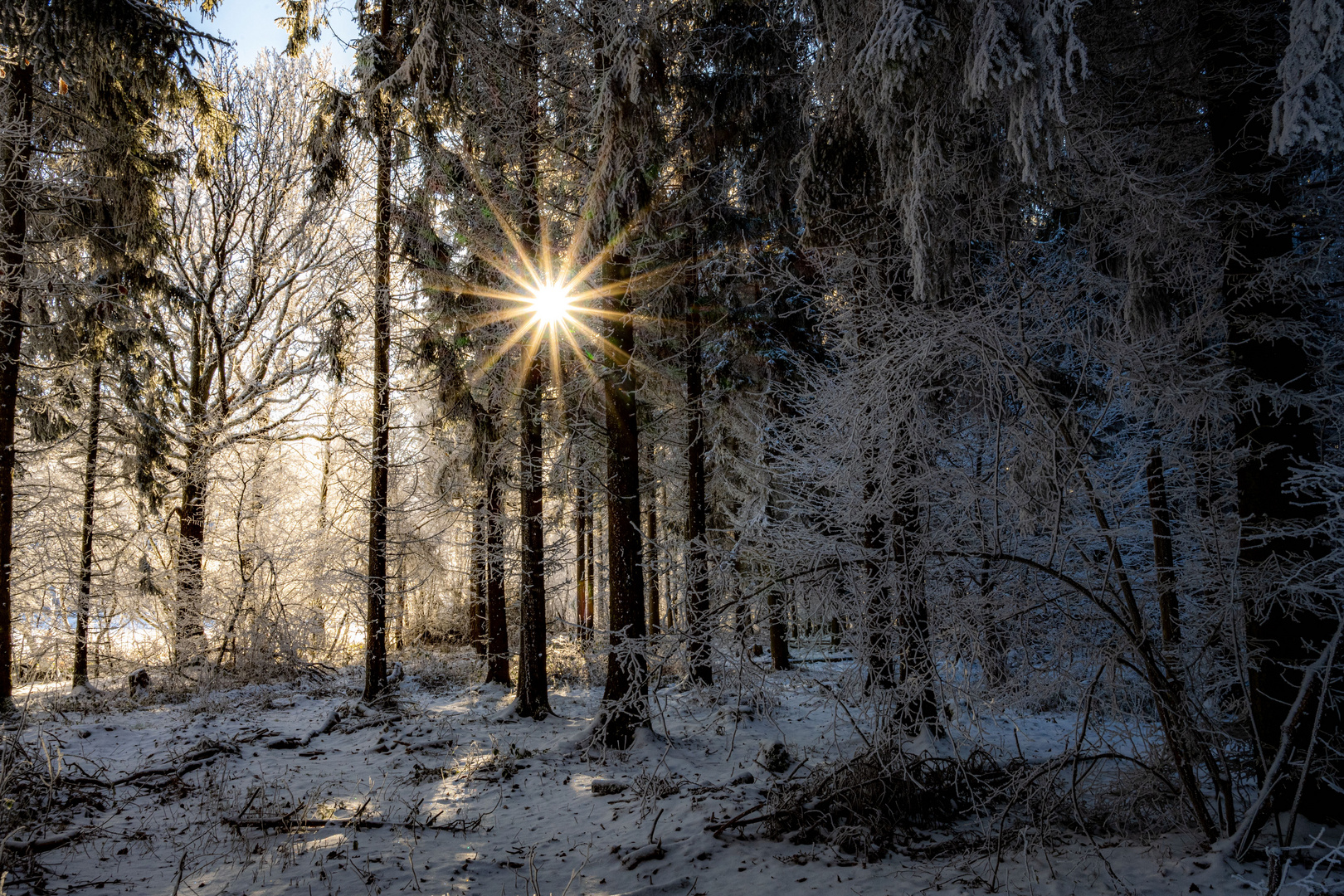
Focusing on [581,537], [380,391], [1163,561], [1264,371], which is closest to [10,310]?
[380,391]

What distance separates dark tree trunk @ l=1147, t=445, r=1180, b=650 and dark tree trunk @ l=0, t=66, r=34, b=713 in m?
14.0

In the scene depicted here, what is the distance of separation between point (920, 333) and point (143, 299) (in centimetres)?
1401

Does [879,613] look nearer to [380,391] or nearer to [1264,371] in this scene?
[1264,371]

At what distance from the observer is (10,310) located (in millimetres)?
9328

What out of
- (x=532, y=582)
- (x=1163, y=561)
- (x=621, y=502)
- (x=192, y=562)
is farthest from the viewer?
(x=192, y=562)

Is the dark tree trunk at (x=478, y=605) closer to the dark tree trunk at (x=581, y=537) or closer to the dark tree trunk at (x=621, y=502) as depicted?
the dark tree trunk at (x=581, y=537)

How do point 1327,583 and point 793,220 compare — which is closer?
point 1327,583

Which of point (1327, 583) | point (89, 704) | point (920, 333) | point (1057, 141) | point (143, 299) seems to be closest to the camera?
point (1057, 141)

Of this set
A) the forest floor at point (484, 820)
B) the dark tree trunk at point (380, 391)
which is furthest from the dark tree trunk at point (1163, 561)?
the dark tree trunk at point (380, 391)

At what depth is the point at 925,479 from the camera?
5508 mm

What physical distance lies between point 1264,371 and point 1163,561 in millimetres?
3399

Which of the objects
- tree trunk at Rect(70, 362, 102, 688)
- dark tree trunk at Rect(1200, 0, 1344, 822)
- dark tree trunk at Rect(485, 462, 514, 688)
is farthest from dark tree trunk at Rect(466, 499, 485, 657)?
dark tree trunk at Rect(1200, 0, 1344, 822)

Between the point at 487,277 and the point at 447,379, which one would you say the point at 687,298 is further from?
the point at 447,379

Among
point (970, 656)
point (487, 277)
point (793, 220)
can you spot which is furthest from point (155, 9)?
point (970, 656)
